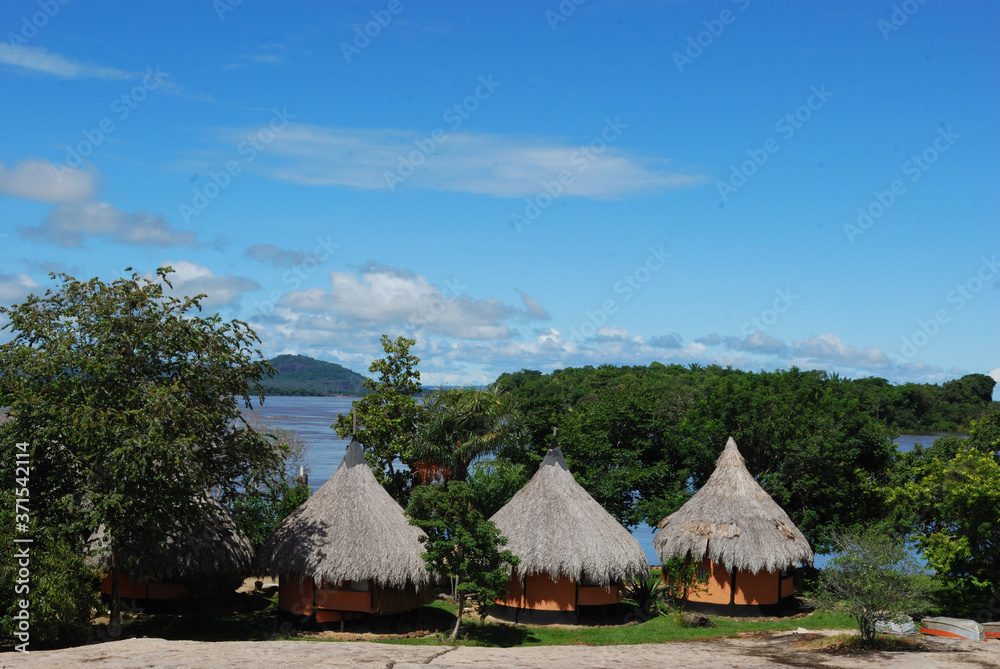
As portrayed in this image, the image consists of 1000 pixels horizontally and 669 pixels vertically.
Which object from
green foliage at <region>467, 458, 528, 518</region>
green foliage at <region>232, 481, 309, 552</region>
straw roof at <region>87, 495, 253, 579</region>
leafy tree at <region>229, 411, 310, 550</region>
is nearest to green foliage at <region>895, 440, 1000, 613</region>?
green foliage at <region>467, 458, 528, 518</region>

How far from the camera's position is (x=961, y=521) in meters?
22.2

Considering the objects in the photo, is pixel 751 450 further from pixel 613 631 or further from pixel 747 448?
pixel 613 631

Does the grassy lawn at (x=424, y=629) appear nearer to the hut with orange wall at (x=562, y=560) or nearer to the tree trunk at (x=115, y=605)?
the hut with orange wall at (x=562, y=560)

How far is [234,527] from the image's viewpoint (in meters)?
22.2

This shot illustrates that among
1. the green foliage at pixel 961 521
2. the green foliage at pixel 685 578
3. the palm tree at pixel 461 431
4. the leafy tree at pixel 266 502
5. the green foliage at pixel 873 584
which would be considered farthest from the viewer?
the palm tree at pixel 461 431

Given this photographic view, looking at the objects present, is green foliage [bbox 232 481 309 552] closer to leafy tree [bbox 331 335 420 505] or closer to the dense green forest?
leafy tree [bbox 331 335 420 505]

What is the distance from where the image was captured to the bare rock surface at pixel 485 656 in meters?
14.2

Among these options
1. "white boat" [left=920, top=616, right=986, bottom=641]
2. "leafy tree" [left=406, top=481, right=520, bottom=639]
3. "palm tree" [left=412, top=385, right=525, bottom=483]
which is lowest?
"white boat" [left=920, top=616, right=986, bottom=641]

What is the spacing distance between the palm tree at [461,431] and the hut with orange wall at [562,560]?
563 cm

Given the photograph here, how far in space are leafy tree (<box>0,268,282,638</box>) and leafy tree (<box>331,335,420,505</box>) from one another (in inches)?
403

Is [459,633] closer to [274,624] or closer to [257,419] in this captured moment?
[274,624]

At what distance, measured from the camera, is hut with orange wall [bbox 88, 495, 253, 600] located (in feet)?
64.7

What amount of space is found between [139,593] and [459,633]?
26.9 feet

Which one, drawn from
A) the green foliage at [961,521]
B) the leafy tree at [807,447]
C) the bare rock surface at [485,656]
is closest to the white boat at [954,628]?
the bare rock surface at [485,656]
